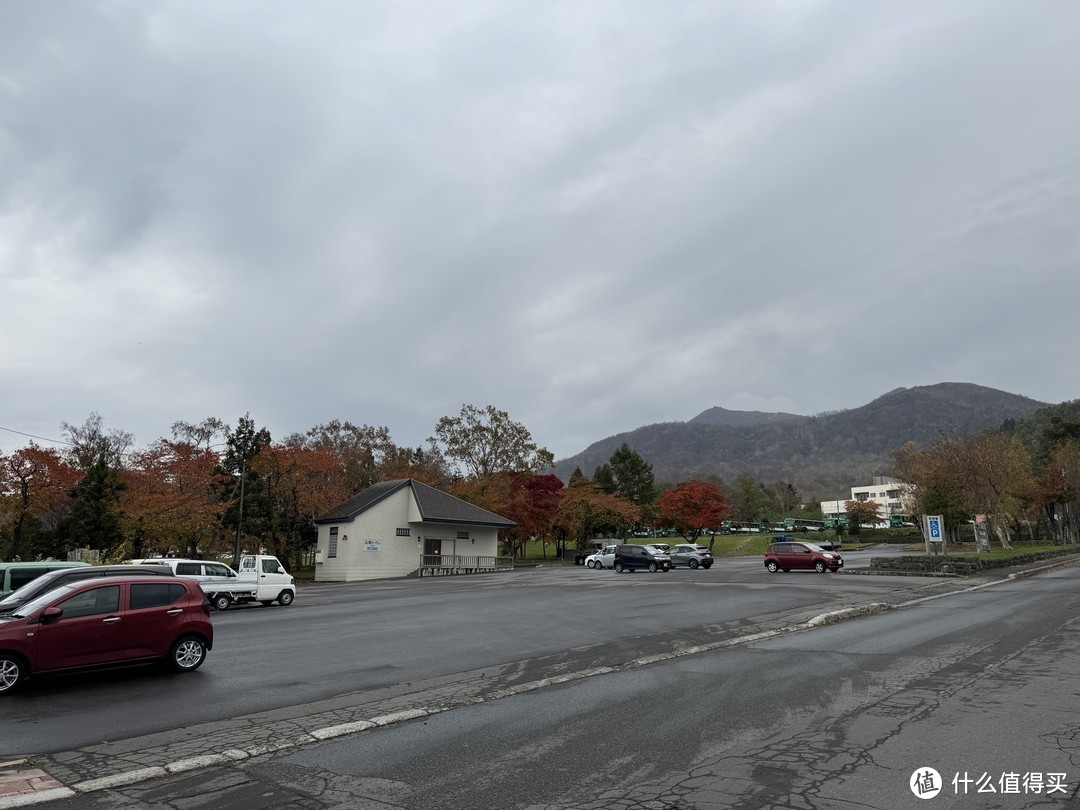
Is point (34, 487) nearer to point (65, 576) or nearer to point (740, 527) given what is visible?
point (65, 576)

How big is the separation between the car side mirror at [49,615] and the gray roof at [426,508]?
1512 inches

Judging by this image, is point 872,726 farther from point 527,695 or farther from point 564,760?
point 527,695

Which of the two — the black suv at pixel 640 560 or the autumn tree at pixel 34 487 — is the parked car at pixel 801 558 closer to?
the black suv at pixel 640 560

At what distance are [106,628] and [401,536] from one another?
41.0m

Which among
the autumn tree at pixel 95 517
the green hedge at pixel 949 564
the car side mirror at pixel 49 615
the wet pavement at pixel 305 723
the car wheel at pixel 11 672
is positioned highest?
the autumn tree at pixel 95 517

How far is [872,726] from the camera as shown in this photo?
286 inches

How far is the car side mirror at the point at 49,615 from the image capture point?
390 inches

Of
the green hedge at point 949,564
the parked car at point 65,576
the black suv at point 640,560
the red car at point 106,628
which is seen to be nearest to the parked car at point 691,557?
the black suv at point 640,560

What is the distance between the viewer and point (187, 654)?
11406 millimetres

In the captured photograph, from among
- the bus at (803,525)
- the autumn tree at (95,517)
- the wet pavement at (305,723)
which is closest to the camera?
the wet pavement at (305,723)

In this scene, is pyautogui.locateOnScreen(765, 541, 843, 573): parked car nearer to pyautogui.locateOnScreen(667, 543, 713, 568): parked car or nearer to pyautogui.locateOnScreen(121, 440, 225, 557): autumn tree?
pyautogui.locateOnScreen(667, 543, 713, 568): parked car

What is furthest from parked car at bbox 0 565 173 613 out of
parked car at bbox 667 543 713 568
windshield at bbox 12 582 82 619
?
parked car at bbox 667 543 713 568

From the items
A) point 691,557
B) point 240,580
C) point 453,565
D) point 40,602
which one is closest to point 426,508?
point 453,565

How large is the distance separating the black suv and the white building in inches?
544
